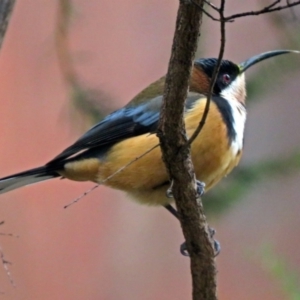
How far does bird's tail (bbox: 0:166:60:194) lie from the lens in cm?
225

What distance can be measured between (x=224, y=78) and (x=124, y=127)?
43 cm

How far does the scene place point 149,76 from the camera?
3.76 meters

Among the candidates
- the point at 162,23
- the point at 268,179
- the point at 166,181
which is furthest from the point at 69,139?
the point at 166,181

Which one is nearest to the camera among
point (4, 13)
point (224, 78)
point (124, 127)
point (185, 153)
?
point (185, 153)

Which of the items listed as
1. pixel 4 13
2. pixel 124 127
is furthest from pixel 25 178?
pixel 4 13

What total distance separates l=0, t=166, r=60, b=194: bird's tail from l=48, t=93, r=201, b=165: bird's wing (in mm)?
60

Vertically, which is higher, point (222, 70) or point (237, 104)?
point (222, 70)

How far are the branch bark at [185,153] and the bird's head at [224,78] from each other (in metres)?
0.71

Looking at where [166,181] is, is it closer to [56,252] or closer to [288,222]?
[56,252]

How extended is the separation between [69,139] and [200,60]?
1305 millimetres

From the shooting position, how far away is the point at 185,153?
158cm

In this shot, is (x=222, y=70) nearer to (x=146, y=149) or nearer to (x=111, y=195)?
(x=146, y=149)

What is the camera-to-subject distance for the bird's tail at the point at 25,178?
7.38 feet

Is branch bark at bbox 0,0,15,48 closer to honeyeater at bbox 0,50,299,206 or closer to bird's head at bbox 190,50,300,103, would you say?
honeyeater at bbox 0,50,299,206
